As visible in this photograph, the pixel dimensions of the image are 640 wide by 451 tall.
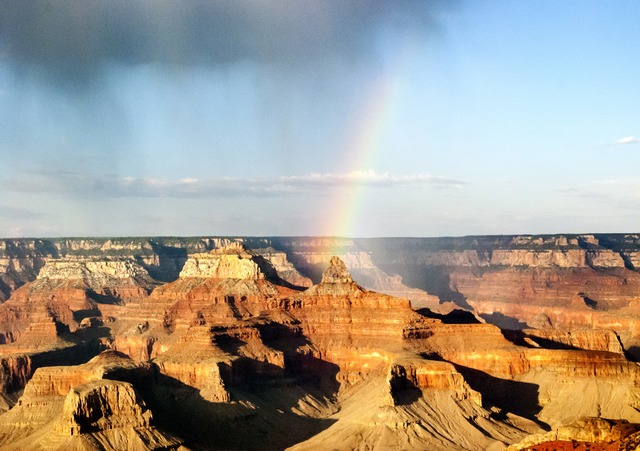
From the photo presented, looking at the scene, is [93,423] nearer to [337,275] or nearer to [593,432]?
[593,432]

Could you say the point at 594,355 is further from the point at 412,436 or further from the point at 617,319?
the point at 617,319

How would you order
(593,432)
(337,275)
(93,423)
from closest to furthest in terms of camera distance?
(593,432) → (93,423) → (337,275)

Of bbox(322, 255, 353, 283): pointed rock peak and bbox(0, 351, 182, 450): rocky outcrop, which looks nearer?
bbox(0, 351, 182, 450): rocky outcrop

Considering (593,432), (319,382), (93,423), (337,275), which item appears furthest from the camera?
(337,275)

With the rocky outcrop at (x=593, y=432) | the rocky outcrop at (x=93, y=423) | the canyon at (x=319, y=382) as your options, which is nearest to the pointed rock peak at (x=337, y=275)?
the canyon at (x=319, y=382)

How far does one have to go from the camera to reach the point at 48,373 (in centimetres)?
12581

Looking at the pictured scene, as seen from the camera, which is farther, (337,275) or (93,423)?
(337,275)

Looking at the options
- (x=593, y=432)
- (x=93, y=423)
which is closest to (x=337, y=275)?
(x=93, y=423)

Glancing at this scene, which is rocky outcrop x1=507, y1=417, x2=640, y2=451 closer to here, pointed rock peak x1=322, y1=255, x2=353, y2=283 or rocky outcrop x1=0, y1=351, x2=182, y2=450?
rocky outcrop x1=0, y1=351, x2=182, y2=450

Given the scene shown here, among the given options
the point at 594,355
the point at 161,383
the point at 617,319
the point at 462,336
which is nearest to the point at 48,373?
the point at 161,383

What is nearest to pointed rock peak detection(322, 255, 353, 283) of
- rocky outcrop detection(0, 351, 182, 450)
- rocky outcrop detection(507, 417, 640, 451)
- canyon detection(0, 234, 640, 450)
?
canyon detection(0, 234, 640, 450)

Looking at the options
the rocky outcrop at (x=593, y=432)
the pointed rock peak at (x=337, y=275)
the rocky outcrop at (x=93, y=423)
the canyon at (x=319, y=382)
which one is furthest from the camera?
the pointed rock peak at (x=337, y=275)

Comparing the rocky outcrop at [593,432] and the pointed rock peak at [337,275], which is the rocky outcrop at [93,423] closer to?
the pointed rock peak at [337,275]

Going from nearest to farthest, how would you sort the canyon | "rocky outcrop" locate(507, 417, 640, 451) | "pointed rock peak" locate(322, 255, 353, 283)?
"rocky outcrop" locate(507, 417, 640, 451)
the canyon
"pointed rock peak" locate(322, 255, 353, 283)
